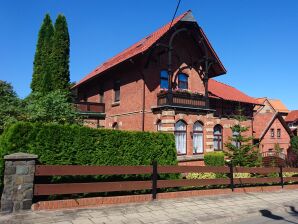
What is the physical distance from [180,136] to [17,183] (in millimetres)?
14648

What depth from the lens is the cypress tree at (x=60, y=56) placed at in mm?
20922

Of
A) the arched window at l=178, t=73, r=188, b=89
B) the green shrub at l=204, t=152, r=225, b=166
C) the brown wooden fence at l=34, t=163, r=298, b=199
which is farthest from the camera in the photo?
the arched window at l=178, t=73, r=188, b=89

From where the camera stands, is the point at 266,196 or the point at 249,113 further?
the point at 249,113

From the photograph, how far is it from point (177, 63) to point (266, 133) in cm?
1698

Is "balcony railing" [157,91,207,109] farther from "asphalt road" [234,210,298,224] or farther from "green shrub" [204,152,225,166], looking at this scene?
"asphalt road" [234,210,298,224]

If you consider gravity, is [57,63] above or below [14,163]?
above

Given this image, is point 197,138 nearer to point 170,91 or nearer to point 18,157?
point 170,91

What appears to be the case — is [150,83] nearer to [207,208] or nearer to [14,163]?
[207,208]

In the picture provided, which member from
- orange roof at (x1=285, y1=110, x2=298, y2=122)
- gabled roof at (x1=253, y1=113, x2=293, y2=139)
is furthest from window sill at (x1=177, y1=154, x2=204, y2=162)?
orange roof at (x1=285, y1=110, x2=298, y2=122)

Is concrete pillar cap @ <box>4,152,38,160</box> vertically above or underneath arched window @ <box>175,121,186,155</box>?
underneath

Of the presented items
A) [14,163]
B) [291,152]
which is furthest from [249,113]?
[14,163]

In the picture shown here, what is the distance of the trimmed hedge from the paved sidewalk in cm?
209

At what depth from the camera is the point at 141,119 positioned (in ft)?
70.3

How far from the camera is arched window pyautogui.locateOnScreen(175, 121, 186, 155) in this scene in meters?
21.0
